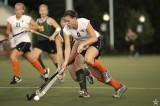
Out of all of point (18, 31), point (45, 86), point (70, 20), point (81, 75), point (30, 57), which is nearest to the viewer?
point (70, 20)

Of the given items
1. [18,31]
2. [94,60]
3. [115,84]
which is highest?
[18,31]


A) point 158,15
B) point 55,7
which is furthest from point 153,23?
point 55,7

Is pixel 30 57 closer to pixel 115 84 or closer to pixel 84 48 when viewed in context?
pixel 84 48

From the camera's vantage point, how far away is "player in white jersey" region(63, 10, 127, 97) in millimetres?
8398

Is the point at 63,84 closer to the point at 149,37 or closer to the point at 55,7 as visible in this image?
the point at 149,37

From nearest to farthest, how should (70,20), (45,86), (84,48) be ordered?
1. (70,20)
2. (45,86)
3. (84,48)

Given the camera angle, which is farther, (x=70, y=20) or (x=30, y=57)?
(x=30, y=57)

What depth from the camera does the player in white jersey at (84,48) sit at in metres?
8.40

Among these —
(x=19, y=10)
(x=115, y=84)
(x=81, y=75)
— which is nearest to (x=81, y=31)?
(x=81, y=75)

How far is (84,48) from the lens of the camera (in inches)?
347

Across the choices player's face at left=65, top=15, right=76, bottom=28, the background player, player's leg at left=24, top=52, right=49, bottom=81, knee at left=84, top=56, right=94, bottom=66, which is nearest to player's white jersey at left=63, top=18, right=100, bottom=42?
player's face at left=65, top=15, right=76, bottom=28

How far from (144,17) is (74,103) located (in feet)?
131

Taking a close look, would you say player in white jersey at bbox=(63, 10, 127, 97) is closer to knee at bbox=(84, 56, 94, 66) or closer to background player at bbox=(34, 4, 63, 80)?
knee at bbox=(84, 56, 94, 66)

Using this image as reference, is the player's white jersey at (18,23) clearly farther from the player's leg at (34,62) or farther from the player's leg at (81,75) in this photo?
the player's leg at (81,75)
